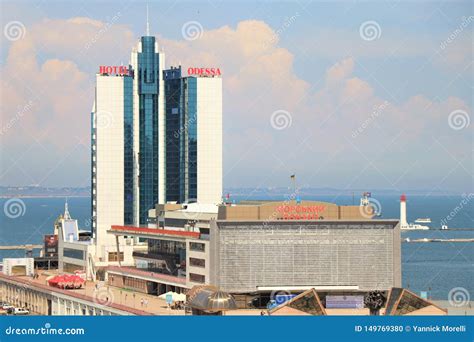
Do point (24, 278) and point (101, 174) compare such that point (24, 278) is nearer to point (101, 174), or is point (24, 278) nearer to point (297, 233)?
point (101, 174)

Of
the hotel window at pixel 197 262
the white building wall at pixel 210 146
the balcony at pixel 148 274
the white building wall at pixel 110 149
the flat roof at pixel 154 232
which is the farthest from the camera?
the white building wall at pixel 210 146

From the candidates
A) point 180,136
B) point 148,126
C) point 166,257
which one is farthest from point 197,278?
point 148,126

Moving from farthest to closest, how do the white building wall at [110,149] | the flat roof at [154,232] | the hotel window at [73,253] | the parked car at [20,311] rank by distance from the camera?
the white building wall at [110,149], the hotel window at [73,253], the parked car at [20,311], the flat roof at [154,232]

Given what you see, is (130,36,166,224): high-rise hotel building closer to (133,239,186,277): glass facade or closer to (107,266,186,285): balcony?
(107,266,186,285): balcony

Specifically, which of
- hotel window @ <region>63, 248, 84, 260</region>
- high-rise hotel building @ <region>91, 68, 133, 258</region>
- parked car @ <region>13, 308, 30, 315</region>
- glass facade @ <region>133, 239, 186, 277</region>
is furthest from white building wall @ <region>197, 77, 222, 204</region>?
parked car @ <region>13, 308, 30, 315</region>

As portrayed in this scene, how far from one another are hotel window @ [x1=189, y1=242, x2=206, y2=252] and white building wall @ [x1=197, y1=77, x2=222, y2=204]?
2701 cm

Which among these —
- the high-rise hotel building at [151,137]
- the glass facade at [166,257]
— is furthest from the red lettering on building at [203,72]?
the glass facade at [166,257]

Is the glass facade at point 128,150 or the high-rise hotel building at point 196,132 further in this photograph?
the glass facade at point 128,150

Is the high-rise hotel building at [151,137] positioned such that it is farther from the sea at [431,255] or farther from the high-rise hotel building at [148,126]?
the sea at [431,255]

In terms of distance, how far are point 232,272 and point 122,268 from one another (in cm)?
1658

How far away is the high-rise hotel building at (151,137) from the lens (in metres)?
93.0

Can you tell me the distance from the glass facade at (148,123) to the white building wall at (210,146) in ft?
12.4

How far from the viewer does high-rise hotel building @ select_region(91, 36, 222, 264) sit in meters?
93.0

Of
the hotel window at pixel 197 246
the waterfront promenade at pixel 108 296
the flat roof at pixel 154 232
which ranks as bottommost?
the waterfront promenade at pixel 108 296
